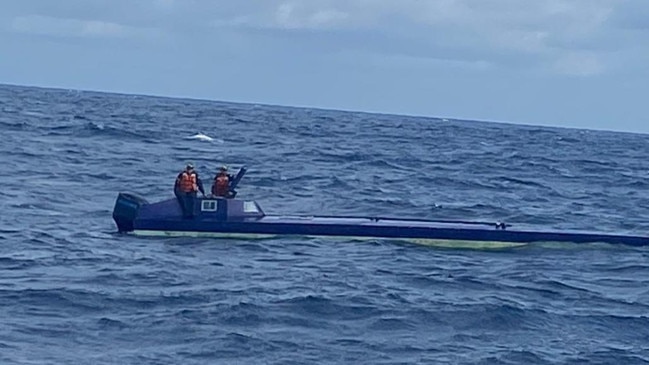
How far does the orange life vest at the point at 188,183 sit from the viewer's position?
33.7m

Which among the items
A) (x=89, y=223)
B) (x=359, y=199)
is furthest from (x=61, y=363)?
(x=359, y=199)

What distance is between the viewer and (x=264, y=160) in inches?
2689

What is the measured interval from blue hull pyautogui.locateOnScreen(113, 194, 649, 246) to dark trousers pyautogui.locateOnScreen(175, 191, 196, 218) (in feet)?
0.37

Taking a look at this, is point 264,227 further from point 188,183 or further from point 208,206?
point 188,183

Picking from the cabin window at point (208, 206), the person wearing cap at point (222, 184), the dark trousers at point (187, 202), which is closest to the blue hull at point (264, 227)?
the cabin window at point (208, 206)

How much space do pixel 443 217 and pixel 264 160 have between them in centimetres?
2603

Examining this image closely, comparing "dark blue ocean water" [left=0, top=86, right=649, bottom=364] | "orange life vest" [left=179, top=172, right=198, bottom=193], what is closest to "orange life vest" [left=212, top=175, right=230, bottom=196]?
"orange life vest" [left=179, top=172, right=198, bottom=193]

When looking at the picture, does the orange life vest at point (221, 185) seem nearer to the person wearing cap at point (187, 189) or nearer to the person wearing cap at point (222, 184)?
the person wearing cap at point (222, 184)

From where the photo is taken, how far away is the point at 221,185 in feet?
113

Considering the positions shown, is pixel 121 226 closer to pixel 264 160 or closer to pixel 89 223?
pixel 89 223

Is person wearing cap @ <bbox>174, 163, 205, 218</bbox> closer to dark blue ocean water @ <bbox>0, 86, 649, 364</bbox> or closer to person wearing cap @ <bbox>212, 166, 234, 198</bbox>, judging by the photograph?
person wearing cap @ <bbox>212, 166, 234, 198</bbox>

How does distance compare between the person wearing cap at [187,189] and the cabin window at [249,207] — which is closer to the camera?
the person wearing cap at [187,189]

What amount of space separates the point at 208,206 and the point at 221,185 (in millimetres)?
652

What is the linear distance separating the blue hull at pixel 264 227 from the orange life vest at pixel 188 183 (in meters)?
0.44
